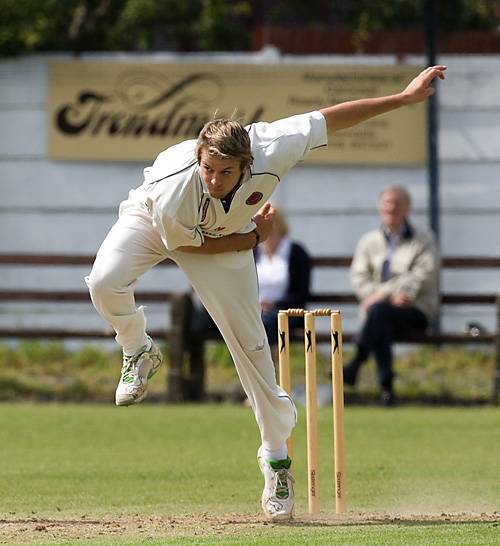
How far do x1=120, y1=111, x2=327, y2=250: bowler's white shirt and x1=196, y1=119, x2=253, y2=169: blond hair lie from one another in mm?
96

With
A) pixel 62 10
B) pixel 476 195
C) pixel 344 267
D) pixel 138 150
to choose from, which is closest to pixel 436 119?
pixel 476 195

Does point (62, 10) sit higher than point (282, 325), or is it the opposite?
point (62, 10)

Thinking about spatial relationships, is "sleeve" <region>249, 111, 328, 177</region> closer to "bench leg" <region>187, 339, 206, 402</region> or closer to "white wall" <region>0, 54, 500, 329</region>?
"bench leg" <region>187, 339, 206, 402</region>

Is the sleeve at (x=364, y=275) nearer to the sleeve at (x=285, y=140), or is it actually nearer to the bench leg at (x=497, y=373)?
the bench leg at (x=497, y=373)

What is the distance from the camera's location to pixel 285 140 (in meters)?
5.38

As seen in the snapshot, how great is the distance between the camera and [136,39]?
14.3m

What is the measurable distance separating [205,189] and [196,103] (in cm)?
762

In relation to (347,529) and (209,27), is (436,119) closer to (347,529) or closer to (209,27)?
(209,27)

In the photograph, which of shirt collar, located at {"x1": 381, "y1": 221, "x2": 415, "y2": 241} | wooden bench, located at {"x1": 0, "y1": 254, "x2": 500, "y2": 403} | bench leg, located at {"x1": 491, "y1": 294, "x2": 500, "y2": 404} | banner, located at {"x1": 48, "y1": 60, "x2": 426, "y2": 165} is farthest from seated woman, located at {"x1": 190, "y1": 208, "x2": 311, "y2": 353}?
banner, located at {"x1": 48, "y1": 60, "x2": 426, "y2": 165}

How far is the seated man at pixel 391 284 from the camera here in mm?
10625

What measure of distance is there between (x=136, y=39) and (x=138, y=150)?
189 centimetres

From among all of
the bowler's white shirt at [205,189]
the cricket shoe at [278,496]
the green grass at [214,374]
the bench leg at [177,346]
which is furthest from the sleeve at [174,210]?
the green grass at [214,374]

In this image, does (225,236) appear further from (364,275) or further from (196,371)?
(196,371)

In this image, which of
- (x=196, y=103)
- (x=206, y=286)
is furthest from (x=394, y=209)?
(x=206, y=286)
